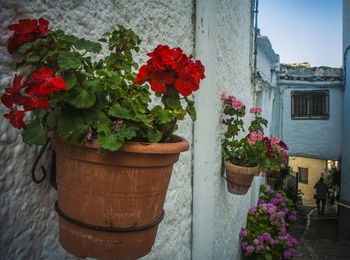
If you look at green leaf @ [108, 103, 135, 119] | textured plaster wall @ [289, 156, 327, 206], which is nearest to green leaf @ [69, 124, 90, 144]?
green leaf @ [108, 103, 135, 119]

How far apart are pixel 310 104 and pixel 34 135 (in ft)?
39.5

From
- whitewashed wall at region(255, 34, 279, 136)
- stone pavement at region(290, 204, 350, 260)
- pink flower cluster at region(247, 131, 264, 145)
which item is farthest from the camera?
stone pavement at region(290, 204, 350, 260)

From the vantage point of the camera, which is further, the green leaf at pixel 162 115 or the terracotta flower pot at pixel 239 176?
the terracotta flower pot at pixel 239 176

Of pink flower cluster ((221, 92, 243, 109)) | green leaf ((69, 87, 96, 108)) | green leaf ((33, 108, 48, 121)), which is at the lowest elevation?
green leaf ((33, 108, 48, 121))

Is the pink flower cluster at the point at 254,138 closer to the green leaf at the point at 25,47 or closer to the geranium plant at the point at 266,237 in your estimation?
the geranium plant at the point at 266,237

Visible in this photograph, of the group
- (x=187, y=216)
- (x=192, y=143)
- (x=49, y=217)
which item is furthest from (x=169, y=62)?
(x=187, y=216)

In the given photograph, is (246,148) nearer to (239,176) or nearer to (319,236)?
(239,176)

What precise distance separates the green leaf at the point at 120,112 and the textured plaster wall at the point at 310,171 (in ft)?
56.5

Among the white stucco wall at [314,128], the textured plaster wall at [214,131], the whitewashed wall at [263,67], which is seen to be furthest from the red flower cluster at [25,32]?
the white stucco wall at [314,128]

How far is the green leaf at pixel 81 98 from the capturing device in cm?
74

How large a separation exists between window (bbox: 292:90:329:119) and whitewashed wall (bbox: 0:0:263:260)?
795 centimetres

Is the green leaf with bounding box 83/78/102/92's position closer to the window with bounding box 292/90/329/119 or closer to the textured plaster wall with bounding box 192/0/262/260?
the textured plaster wall with bounding box 192/0/262/260

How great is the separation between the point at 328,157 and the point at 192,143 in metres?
10.5

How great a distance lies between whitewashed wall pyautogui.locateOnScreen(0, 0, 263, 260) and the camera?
926 mm
